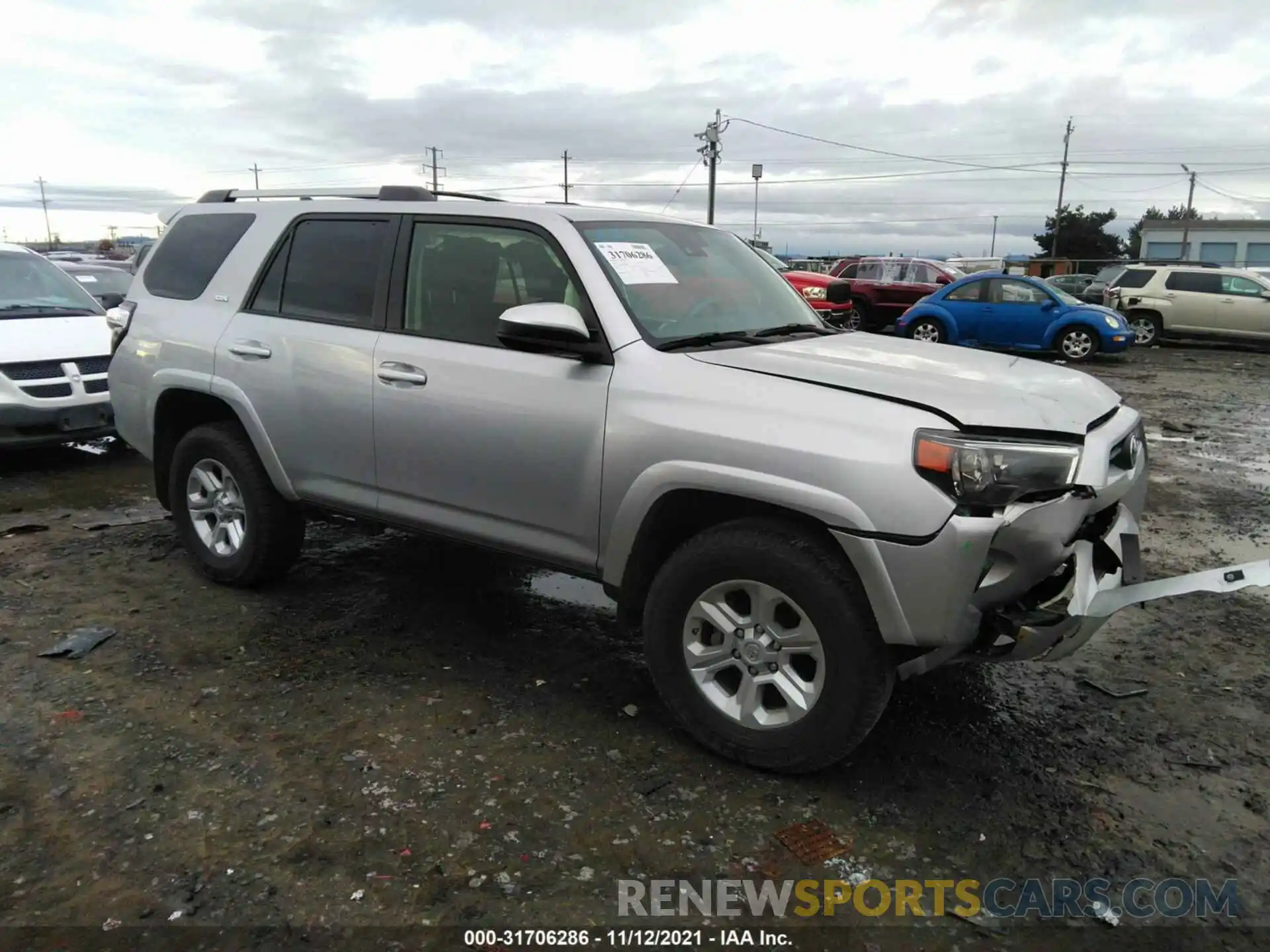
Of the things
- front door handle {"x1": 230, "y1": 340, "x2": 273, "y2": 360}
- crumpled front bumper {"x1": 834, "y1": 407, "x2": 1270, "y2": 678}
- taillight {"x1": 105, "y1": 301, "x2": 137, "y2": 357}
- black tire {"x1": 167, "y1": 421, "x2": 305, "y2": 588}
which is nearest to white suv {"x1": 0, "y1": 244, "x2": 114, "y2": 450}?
taillight {"x1": 105, "y1": 301, "x2": 137, "y2": 357}

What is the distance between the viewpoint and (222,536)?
15.3 feet

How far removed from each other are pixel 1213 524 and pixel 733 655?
186 inches

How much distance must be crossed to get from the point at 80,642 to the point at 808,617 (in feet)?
10.6

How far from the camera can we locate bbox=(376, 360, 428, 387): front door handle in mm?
3682

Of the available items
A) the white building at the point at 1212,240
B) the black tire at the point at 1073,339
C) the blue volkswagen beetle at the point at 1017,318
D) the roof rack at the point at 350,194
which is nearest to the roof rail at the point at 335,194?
the roof rack at the point at 350,194

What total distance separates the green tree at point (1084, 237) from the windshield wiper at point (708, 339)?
69.7 m

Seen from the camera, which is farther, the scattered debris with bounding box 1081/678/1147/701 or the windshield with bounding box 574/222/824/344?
the scattered debris with bounding box 1081/678/1147/701

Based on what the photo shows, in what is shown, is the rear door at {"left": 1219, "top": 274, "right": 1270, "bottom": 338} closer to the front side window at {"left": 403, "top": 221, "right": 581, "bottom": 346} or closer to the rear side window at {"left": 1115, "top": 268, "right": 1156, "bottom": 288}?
the rear side window at {"left": 1115, "top": 268, "right": 1156, "bottom": 288}

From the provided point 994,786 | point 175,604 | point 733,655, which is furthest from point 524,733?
point 175,604

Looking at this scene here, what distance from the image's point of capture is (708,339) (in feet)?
11.3

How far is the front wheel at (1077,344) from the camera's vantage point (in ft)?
50.9

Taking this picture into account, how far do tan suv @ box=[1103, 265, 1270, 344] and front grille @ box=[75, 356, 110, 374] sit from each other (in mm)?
18102

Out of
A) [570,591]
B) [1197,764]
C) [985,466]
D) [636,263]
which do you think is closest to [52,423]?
[570,591]

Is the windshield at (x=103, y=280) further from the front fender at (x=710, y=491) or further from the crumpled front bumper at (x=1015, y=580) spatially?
the crumpled front bumper at (x=1015, y=580)
